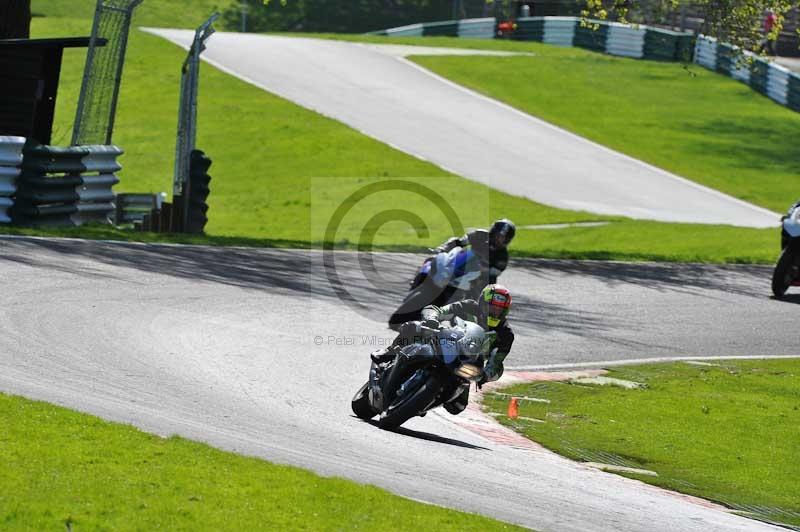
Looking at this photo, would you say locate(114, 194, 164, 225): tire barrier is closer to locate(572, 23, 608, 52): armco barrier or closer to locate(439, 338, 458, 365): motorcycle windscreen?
locate(439, 338, 458, 365): motorcycle windscreen

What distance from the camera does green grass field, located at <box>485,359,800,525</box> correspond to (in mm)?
10814

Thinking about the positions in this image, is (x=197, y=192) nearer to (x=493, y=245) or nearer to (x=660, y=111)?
(x=493, y=245)

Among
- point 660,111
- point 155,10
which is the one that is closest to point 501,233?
point 660,111

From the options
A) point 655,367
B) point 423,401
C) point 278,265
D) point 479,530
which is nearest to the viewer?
point 479,530

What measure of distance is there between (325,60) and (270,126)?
785cm

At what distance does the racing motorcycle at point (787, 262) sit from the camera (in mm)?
20422

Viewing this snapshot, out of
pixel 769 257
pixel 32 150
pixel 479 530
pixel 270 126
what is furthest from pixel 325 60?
pixel 479 530

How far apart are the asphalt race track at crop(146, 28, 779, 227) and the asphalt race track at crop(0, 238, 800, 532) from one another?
9556mm

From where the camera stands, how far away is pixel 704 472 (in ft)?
36.4

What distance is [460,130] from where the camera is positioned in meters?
37.8

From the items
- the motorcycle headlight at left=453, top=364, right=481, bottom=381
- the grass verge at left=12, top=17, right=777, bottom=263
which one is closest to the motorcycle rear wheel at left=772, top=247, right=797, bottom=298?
the grass verge at left=12, top=17, right=777, bottom=263

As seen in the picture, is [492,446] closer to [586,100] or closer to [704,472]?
[704,472]

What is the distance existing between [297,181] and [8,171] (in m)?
13.9

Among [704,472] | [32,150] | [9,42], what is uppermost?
[9,42]
